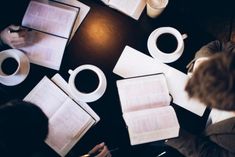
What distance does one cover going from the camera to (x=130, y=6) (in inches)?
54.9

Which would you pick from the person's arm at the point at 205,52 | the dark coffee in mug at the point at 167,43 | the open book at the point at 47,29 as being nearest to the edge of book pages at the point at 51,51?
the open book at the point at 47,29

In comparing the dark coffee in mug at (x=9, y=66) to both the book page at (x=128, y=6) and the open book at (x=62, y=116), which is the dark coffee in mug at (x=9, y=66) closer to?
the open book at (x=62, y=116)

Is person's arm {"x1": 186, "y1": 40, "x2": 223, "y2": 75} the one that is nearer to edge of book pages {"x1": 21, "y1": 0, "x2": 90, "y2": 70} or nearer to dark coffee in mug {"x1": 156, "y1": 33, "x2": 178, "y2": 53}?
dark coffee in mug {"x1": 156, "y1": 33, "x2": 178, "y2": 53}

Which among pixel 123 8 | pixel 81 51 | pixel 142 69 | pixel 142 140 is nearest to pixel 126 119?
pixel 142 140

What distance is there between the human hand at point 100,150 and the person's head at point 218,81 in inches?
17.6

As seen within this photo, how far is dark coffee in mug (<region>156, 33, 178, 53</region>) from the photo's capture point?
1.33m

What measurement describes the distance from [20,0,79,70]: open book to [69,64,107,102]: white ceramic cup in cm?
15

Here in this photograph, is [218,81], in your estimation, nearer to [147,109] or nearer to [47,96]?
[147,109]

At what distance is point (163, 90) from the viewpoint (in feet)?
4.25

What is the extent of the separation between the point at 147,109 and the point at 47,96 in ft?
1.37

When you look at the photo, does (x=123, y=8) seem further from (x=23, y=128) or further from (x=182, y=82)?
(x=23, y=128)

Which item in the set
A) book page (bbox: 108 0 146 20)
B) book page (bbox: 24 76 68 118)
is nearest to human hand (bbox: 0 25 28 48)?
book page (bbox: 24 76 68 118)

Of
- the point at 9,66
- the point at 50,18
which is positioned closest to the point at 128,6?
the point at 50,18

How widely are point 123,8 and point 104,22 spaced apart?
10 cm
